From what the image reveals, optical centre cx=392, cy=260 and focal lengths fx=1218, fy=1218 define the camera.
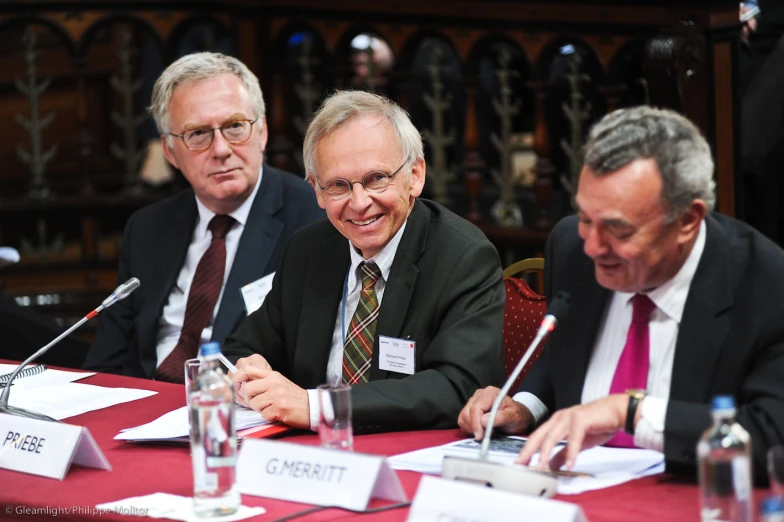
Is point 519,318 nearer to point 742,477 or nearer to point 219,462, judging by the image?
point 219,462

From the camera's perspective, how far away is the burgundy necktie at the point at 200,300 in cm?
390

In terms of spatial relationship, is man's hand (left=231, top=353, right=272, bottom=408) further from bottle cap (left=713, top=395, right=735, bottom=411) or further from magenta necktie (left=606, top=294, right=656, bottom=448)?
bottle cap (left=713, top=395, right=735, bottom=411)

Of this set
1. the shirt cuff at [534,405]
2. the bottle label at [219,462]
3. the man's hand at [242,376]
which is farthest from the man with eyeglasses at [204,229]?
the bottle label at [219,462]

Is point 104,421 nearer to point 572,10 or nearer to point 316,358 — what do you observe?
point 316,358

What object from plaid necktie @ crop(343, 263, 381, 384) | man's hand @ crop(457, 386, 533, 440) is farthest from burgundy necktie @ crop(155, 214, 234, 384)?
man's hand @ crop(457, 386, 533, 440)

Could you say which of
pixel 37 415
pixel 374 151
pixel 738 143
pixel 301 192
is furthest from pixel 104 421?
pixel 738 143

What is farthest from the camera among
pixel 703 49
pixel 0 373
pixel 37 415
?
pixel 703 49

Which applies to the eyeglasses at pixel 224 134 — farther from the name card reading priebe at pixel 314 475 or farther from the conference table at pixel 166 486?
the name card reading priebe at pixel 314 475

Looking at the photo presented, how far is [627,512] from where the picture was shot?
215 cm

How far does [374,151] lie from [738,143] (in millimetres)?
1856

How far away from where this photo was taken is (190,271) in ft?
13.5

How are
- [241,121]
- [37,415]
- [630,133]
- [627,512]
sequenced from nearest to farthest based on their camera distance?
[627,512] → [630,133] → [37,415] → [241,121]

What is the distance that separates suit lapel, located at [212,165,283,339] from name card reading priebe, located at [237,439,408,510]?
4.73 ft

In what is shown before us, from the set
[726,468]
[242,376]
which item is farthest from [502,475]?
[242,376]
